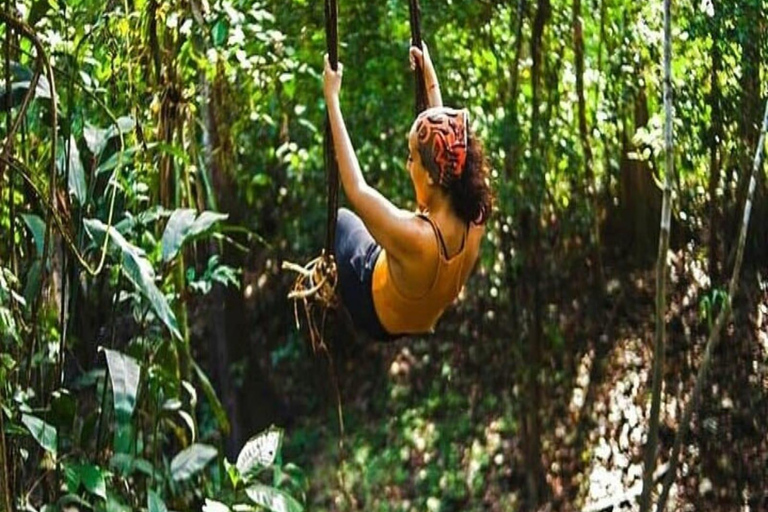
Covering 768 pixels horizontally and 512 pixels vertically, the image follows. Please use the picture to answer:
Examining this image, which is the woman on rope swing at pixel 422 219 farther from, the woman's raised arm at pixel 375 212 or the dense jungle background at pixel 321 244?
the dense jungle background at pixel 321 244

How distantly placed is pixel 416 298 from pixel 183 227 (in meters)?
0.86

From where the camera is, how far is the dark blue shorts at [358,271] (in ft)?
7.01

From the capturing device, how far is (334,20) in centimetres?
192

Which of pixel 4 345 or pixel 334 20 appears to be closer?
pixel 334 20

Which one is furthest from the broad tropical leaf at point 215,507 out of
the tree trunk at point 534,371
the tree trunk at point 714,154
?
the tree trunk at point 534,371

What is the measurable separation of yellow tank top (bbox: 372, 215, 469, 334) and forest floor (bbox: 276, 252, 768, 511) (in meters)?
1.78

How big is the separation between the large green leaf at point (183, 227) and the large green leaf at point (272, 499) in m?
0.57

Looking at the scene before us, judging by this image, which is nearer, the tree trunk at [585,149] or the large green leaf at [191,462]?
the large green leaf at [191,462]

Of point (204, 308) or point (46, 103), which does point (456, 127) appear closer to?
point (46, 103)

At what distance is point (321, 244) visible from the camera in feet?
17.3

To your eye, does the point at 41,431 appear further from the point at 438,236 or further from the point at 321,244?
the point at 321,244

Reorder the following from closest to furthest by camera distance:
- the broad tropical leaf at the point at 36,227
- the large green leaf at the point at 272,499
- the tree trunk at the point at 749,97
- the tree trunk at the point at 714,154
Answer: the broad tropical leaf at the point at 36,227
the large green leaf at the point at 272,499
the tree trunk at the point at 749,97
the tree trunk at the point at 714,154

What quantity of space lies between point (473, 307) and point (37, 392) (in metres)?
2.63

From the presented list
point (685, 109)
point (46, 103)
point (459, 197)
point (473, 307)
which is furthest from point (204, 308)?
point (459, 197)
